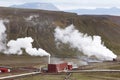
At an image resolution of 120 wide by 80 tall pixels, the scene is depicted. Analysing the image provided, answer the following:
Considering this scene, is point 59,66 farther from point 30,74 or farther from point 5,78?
point 5,78

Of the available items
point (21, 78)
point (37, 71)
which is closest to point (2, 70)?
point (37, 71)

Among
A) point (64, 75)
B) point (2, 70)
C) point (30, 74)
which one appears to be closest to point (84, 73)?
point (64, 75)

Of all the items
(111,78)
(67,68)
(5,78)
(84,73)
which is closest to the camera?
(5,78)

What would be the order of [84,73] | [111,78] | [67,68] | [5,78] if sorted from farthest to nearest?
[67,68], [84,73], [111,78], [5,78]

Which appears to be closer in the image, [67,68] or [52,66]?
[52,66]

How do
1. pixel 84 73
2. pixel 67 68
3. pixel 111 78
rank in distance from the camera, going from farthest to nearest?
pixel 67 68
pixel 84 73
pixel 111 78

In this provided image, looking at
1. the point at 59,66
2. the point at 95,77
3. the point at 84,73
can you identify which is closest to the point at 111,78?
the point at 95,77

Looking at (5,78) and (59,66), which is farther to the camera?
(59,66)

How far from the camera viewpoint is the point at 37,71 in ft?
564

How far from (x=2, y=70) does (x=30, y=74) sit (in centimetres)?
1596

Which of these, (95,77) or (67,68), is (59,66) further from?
(95,77)

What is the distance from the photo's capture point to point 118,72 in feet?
551

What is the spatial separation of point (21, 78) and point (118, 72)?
41.9 meters

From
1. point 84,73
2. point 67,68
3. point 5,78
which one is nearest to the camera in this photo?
point 5,78
